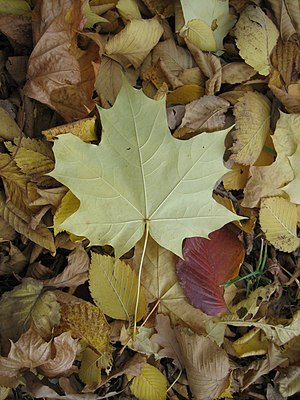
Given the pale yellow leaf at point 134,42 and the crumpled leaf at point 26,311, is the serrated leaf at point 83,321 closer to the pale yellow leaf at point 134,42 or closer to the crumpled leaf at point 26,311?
the crumpled leaf at point 26,311

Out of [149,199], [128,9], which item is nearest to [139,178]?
[149,199]

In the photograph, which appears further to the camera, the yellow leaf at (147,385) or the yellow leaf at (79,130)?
the yellow leaf at (147,385)

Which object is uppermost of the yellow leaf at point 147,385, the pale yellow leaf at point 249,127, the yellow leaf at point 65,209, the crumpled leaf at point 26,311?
the pale yellow leaf at point 249,127

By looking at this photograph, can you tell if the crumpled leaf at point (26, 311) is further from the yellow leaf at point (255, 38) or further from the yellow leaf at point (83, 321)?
the yellow leaf at point (255, 38)

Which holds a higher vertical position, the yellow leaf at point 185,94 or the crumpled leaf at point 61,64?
the crumpled leaf at point 61,64

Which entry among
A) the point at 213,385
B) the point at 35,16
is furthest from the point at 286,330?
the point at 35,16

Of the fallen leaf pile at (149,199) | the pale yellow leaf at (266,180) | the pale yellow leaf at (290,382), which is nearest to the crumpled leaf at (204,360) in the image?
the fallen leaf pile at (149,199)
